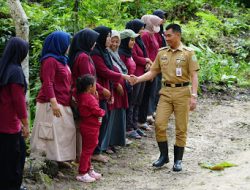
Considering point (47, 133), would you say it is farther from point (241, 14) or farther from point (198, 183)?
point (241, 14)

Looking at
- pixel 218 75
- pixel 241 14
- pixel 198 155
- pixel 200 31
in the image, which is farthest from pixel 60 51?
pixel 241 14

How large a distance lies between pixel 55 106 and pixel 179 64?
6.44 ft

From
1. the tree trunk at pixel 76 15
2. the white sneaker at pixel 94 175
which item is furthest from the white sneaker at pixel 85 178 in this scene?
the tree trunk at pixel 76 15

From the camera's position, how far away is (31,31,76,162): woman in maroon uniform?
596 cm

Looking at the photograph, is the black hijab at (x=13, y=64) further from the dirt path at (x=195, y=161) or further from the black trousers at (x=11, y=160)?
the dirt path at (x=195, y=161)

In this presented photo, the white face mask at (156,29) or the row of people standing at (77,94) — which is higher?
the white face mask at (156,29)

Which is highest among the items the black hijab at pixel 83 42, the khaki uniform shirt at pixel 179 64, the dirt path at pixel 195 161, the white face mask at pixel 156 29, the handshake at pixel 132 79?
the white face mask at pixel 156 29

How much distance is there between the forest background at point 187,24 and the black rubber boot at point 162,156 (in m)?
2.49

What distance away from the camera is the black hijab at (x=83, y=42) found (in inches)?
256

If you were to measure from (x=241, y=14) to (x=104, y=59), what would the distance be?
41.3 feet

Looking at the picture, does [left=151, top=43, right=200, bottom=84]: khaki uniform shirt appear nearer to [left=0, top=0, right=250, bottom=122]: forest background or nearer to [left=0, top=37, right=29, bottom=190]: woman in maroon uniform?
[left=0, top=37, right=29, bottom=190]: woman in maroon uniform

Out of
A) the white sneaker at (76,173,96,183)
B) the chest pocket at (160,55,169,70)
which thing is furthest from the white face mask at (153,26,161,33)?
the white sneaker at (76,173,96,183)

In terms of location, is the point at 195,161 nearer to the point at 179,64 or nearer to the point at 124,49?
the point at 179,64

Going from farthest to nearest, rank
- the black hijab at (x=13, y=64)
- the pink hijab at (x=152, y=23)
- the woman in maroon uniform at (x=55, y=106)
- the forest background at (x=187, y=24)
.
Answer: the forest background at (x=187, y=24) → the pink hijab at (x=152, y=23) → the woman in maroon uniform at (x=55, y=106) → the black hijab at (x=13, y=64)
